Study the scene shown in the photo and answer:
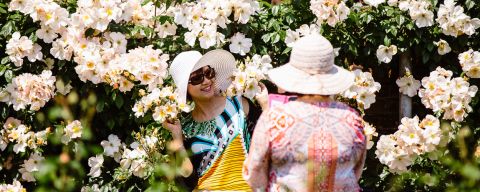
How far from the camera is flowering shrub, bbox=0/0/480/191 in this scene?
4.10 metres

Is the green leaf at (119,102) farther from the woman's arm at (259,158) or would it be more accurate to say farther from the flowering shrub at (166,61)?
the woman's arm at (259,158)

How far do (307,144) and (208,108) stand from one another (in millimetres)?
1055

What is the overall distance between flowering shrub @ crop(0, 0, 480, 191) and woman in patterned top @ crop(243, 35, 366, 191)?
1.08 meters

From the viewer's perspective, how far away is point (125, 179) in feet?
13.8

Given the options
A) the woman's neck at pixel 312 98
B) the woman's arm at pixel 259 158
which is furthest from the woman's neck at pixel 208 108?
the woman's neck at pixel 312 98

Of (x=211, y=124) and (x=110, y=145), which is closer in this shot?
(x=211, y=124)

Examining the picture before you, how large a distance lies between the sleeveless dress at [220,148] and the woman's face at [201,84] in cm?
11

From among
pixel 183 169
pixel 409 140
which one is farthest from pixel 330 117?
pixel 409 140

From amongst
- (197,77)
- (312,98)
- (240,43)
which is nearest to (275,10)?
(240,43)

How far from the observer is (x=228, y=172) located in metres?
3.64

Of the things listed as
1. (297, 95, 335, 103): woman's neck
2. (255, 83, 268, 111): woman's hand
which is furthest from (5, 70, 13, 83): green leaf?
(297, 95, 335, 103): woman's neck

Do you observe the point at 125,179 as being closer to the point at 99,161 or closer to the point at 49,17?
the point at 99,161

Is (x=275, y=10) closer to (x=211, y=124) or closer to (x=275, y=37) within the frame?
(x=275, y=37)

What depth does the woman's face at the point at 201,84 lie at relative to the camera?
3.73 meters
